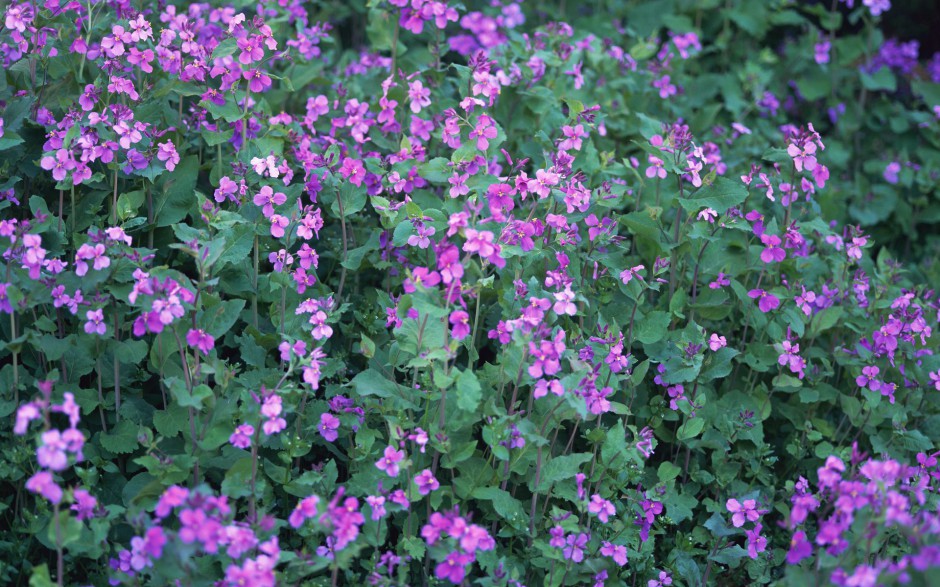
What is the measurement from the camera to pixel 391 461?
264cm

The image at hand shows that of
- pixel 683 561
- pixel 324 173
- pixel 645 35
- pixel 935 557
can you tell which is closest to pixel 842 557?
pixel 935 557

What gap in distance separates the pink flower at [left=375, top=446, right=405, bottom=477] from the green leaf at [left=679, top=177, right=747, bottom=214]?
132 cm

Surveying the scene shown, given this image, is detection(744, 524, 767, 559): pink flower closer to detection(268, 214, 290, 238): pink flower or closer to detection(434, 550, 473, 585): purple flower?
detection(434, 550, 473, 585): purple flower

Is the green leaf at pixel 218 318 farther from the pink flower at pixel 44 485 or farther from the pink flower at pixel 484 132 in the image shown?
the pink flower at pixel 484 132

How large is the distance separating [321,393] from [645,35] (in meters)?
3.27

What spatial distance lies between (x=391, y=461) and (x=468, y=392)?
1.00ft

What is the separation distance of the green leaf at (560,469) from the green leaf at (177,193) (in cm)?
154

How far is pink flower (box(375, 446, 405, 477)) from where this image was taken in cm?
262

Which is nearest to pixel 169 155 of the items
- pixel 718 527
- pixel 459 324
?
pixel 459 324

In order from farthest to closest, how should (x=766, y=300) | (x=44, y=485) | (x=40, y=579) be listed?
(x=766, y=300)
(x=40, y=579)
(x=44, y=485)

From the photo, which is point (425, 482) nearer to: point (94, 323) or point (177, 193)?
point (94, 323)

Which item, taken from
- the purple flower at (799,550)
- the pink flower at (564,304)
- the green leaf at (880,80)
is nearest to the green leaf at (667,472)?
the purple flower at (799,550)

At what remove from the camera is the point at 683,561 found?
3055mm

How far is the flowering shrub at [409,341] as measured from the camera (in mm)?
2586
